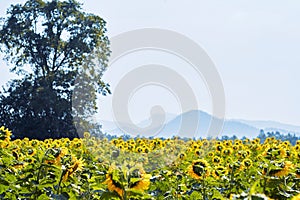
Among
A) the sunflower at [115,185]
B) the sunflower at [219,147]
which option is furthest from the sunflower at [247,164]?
the sunflower at [115,185]

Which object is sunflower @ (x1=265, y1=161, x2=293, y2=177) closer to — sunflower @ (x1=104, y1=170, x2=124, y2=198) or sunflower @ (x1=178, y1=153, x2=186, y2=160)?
sunflower @ (x1=104, y1=170, x2=124, y2=198)

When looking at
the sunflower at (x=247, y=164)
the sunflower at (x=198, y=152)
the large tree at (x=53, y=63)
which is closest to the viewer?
the sunflower at (x=247, y=164)

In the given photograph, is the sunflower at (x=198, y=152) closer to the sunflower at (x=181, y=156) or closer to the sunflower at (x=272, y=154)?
the sunflower at (x=181, y=156)

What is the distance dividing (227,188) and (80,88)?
46.6 ft

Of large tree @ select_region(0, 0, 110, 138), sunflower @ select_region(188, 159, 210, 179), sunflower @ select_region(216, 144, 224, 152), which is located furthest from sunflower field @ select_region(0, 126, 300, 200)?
large tree @ select_region(0, 0, 110, 138)

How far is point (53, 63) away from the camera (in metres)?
19.4

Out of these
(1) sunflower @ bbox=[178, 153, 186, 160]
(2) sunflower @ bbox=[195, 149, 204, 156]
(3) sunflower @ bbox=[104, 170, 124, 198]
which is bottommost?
(3) sunflower @ bbox=[104, 170, 124, 198]

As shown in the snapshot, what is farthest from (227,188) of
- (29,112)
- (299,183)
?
(29,112)

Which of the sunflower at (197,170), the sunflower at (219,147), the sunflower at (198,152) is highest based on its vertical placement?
the sunflower at (219,147)

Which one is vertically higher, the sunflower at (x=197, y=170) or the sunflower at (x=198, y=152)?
A: the sunflower at (x=198, y=152)

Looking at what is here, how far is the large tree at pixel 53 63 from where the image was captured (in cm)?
1833

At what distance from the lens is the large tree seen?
1833 centimetres

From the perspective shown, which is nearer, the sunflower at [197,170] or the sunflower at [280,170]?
the sunflower at [280,170]

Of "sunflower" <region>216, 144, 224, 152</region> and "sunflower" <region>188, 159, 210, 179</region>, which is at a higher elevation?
"sunflower" <region>216, 144, 224, 152</region>
